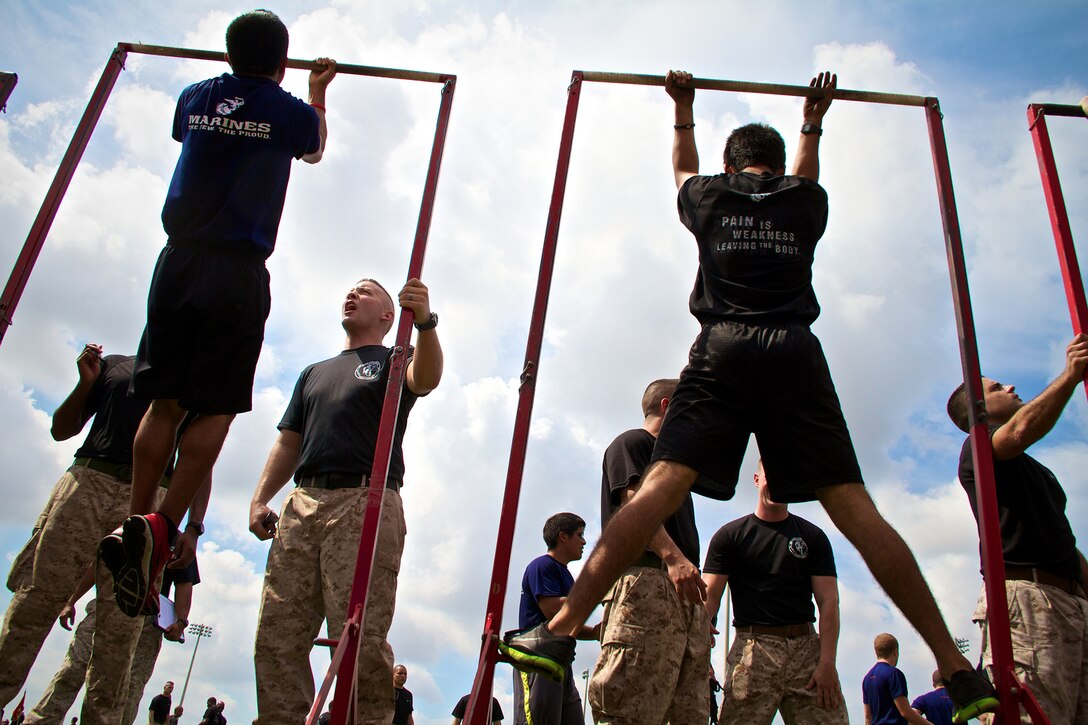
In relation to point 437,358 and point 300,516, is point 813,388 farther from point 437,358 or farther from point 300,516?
point 300,516

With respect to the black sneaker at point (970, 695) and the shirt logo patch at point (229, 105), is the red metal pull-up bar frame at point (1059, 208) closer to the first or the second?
the black sneaker at point (970, 695)

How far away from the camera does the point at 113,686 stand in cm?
462

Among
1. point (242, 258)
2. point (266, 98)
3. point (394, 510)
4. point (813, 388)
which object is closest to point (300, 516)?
point (394, 510)

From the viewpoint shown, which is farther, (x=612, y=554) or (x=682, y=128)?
(x=682, y=128)

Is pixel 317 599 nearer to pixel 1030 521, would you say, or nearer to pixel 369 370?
pixel 369 370

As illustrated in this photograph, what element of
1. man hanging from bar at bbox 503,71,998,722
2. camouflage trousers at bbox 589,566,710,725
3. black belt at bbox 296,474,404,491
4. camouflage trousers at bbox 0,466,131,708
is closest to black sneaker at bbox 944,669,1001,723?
man hanging from bar at bbox 503,71,998,722

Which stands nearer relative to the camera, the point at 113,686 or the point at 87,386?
the point at 113,686

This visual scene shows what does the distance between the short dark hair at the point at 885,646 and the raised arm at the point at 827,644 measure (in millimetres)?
2944

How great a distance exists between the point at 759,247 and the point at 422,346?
1969mm

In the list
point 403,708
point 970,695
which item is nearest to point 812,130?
point 970,695

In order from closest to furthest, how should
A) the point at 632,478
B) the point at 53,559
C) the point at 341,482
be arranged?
the point at 341,482, the point at 632,478, the point at 53,559

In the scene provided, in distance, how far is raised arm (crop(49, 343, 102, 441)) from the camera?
18.7 feet

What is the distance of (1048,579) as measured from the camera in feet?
14.4

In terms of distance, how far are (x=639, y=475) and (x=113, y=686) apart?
10.5 ft
